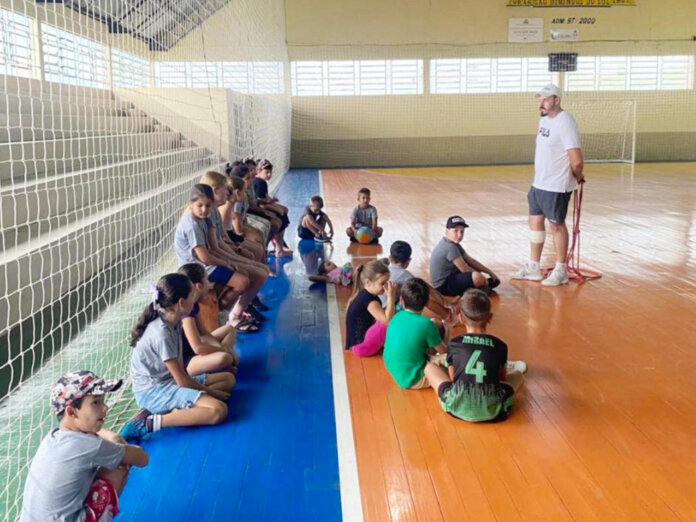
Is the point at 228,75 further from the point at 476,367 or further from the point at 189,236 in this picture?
the point at 476,367

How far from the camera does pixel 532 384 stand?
3846 mm

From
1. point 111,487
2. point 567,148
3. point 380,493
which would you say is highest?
point 567,148

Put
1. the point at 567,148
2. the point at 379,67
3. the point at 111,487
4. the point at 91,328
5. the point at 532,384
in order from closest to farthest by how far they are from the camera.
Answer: the point at 111,487 → the point at 532,384 → the point at 91,328 → the point at 567,148 → the point at 379,67

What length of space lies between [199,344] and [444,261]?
253 centimetres

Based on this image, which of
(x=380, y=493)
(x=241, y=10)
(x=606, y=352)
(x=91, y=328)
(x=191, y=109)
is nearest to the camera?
(x=380, y=493)

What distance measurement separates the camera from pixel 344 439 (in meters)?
3.24

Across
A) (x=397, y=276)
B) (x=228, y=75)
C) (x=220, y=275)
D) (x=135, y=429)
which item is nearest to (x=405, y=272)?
(x=397, y=276)

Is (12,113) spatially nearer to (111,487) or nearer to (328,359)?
(328,359)

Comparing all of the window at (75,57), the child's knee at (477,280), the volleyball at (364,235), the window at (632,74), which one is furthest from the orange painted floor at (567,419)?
the window at (632,74)

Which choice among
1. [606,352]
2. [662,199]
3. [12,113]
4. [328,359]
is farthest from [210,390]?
[662,199]

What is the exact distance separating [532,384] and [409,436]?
98cm

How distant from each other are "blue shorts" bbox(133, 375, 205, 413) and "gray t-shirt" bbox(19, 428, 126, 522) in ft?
3.52

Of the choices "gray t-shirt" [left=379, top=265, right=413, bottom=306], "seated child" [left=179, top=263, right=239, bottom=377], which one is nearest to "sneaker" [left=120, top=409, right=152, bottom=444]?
"seated child" [left=179, top=263, right=239, bottom=377]

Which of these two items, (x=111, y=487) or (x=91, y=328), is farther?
(x=91, y=328)
